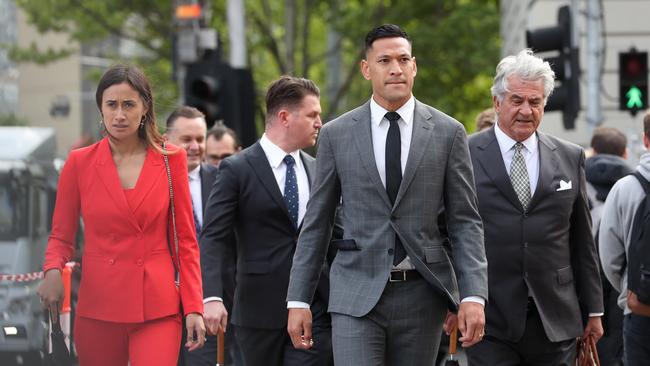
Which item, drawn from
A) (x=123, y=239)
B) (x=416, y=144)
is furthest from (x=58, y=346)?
(x=416, y=144)

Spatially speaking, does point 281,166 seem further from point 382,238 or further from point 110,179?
point 382,238

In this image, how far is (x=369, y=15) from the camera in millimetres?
28938

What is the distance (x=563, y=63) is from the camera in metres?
15.0

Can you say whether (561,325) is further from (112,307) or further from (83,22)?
(83,22)

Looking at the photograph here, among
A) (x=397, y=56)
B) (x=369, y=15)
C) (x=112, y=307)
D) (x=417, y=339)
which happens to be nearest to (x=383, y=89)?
(x=397, y=56)

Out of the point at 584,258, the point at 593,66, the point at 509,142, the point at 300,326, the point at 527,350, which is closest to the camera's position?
the point at 300,326

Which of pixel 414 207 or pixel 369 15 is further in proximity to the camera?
pixel 369 15

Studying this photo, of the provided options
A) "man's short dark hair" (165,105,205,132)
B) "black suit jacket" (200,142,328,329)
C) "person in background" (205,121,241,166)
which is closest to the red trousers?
"black suit jacket" (200,142,328,329)

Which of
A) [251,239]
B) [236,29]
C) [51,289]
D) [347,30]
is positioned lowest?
[51,289]

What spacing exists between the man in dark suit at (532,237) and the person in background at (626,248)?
0.46m

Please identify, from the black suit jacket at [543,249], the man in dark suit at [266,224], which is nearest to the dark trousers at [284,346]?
the man in dark suit at [266,224]

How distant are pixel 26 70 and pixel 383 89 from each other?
60649mm

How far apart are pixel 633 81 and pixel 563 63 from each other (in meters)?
1.38

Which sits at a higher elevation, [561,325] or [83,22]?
[83,22]
